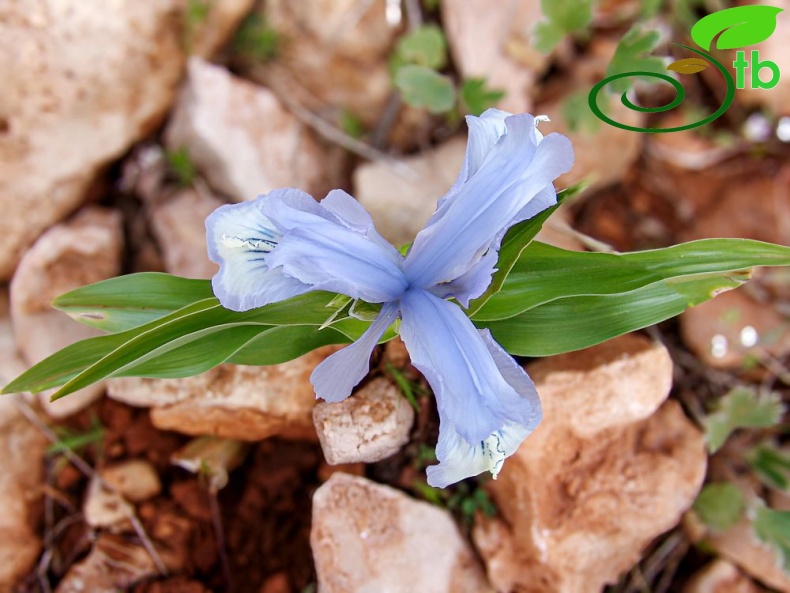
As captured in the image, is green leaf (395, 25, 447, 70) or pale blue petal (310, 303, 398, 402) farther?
green leaf (395, 25, 447, 70)

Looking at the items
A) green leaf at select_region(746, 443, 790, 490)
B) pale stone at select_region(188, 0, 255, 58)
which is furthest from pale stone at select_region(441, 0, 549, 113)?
green leaf at select_region(746, 443, 790, 490)

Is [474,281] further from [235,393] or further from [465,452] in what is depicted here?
[235,393]

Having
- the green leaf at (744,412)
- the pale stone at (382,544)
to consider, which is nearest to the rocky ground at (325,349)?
the pale stone at (382,544)

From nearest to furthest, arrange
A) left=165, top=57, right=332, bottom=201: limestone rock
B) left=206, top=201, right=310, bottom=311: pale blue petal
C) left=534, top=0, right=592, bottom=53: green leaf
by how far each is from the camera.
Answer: left=206, top=201, right=310, bottom=311: pale blue petal < left=534, top=0, right=592, bottom=53: green leaf < left=165, top=57, right=332, bottom=201: limestone rock

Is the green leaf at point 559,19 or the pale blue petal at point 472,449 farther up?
the green leaf at point 559,19

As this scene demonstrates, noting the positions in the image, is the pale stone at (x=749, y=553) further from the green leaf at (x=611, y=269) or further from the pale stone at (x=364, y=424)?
the pale stone at (x=364, y=424)

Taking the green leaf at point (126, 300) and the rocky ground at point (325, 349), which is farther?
the rocky ground at point (325, 349)

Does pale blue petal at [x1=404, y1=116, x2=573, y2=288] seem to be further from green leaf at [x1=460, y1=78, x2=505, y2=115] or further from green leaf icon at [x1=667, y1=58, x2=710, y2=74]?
green leaf icon at [x1=667, y1=58, x2=710, y2=74]
